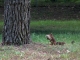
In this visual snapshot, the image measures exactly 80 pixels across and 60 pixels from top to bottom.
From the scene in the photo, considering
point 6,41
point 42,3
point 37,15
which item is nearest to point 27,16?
point 6,41

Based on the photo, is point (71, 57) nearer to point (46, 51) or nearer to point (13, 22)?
point (46, 51)

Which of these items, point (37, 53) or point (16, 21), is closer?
point (37, 53)

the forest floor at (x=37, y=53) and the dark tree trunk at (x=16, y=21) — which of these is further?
the dark tree trunk at (x=16, y=21)

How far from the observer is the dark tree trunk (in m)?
8.13

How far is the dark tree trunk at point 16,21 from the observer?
8133mm

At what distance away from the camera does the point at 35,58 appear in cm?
681

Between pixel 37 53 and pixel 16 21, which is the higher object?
pixel 16 21

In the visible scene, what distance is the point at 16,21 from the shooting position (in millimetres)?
8133

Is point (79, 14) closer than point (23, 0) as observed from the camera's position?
No

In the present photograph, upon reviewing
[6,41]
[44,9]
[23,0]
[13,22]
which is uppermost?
Answer: [23,0]

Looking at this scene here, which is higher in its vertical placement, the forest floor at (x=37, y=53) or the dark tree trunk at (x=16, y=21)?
the dark tree trunk at (x=16, y=21)

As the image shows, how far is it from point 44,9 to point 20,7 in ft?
59.1

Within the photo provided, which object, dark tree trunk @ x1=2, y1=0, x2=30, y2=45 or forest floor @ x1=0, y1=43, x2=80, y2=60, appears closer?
forest floor @ x1=0, y1=43, x2=80, y2=60

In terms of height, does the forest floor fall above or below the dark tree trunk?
below
